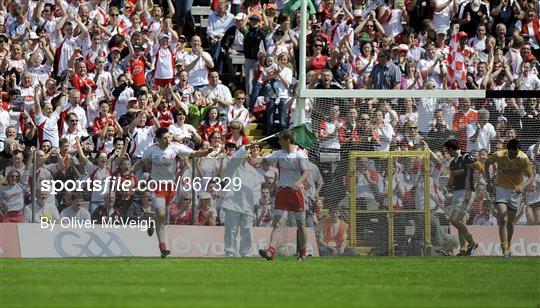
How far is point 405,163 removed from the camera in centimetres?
2542

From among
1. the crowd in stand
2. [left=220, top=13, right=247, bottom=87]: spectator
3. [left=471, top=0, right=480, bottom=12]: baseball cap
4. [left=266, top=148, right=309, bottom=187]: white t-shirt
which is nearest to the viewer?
[left=266, top=148, right=309, bottom=187]: white t-shirt

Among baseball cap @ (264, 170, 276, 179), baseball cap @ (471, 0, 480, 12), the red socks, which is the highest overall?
baseball cap @ (471, 0, 480, 12)

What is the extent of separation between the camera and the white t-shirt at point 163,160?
2380 cm

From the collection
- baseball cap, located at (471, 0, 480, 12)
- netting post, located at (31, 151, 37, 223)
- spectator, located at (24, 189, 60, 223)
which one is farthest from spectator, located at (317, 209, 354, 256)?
baseball cap, located at (471, 0, 480, 12)

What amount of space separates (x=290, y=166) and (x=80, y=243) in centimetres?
399

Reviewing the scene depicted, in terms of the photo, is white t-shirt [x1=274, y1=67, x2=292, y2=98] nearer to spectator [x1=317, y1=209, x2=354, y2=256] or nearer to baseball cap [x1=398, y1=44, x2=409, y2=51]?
baseball cap [x1=398, y1=44, x2=409, y2=51]

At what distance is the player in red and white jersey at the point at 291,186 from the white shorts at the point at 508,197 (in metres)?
3.60

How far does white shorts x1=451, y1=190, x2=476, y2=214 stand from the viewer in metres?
25.0

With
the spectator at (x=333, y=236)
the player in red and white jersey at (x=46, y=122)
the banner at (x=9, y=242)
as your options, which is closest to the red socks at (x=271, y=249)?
the spectator at (x=333, y=236)

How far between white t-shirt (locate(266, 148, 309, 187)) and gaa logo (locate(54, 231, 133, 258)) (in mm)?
A: 3090

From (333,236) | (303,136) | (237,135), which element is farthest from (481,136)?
(237,135)

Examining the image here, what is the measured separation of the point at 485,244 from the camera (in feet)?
82.3

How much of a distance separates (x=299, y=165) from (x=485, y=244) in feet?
14.4

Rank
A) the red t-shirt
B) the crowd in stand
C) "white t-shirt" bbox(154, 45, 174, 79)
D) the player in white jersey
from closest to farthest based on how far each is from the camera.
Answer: the player in white jersey < the crowd in stand < the red t-shirt < "white t-shirt" bbox(154, 45, 174, 79)
